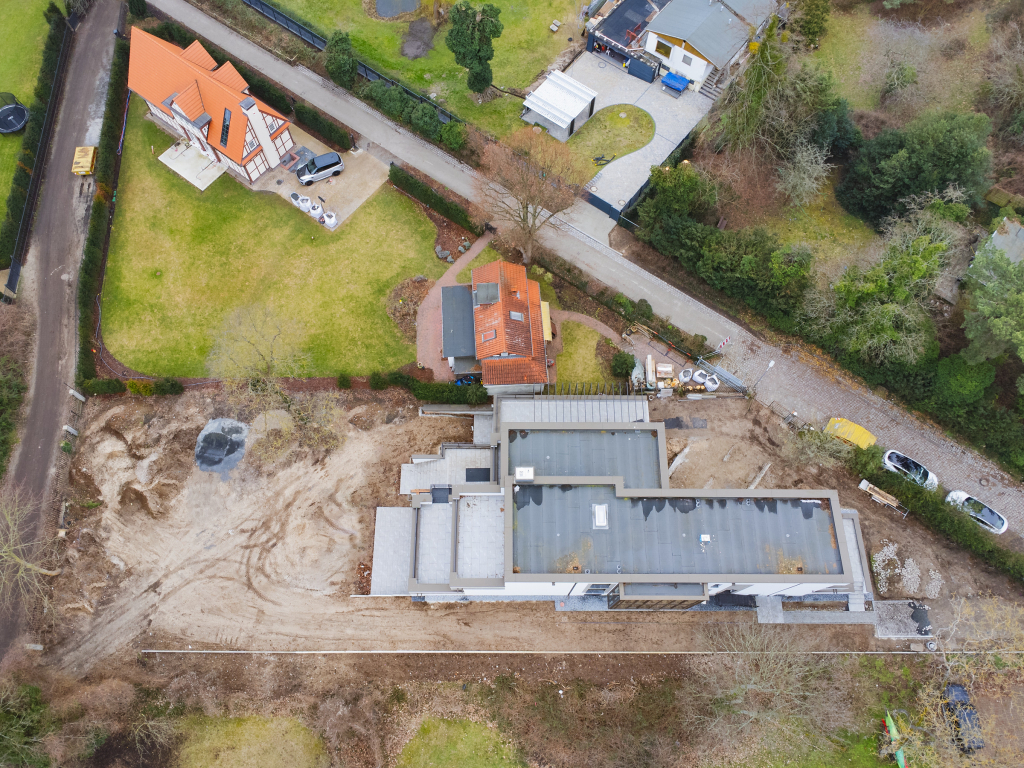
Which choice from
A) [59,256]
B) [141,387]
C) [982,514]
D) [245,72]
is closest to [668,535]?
[982,514]

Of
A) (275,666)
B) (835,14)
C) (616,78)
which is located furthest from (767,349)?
(275,666)

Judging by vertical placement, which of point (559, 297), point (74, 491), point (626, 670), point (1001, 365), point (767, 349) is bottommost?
point (626, 670)

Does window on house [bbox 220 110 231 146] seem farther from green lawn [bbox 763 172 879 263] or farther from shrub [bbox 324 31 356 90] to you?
green lawn [bbox 763 172 879 263]

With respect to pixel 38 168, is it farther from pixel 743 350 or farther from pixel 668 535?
pixel 743 350

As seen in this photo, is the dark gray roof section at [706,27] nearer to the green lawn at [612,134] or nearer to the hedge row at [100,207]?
the green lawn at [612,134]

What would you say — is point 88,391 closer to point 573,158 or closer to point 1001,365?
point 573,158

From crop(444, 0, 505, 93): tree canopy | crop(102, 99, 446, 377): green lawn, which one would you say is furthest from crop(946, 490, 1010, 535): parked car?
crop(444, 0, 505, 93): tree canopy
